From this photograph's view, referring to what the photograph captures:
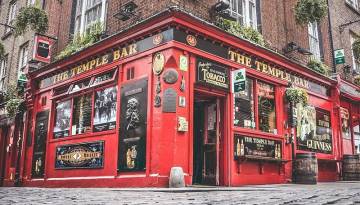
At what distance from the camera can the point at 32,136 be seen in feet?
43.2

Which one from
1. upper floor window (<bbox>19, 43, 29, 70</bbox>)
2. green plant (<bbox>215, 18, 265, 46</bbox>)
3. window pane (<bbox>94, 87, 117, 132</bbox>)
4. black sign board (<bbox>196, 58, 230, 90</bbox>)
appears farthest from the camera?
upper floor window (<bbox>19, 43, 29, 70</bbox>)

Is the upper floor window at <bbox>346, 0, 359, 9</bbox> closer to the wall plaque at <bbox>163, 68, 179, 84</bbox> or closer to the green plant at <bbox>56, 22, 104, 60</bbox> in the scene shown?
the green plant at <bbox>56, 22, 104, 60</bbox>

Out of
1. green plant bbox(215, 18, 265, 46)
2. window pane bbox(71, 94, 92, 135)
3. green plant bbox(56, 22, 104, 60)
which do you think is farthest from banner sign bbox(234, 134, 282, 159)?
green plant bbox(56, 22, 104, 60)

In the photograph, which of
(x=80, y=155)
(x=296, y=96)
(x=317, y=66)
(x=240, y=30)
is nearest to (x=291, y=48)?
(x=317, y=66)

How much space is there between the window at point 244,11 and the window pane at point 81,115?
4.96 m

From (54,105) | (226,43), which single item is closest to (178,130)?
(226,43)

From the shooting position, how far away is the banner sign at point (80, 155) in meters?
10.1

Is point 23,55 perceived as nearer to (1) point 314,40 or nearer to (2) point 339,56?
(1) point 314,40

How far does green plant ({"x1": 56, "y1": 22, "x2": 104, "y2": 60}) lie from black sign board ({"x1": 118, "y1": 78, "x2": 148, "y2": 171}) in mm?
2453

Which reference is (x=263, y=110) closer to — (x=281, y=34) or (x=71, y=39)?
(x=281, y=34)

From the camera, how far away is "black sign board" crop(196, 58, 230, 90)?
930 centimetres

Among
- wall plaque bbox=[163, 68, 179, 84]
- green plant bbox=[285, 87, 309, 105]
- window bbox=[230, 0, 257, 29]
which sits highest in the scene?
window bbox=[230, 0, 257, 29]

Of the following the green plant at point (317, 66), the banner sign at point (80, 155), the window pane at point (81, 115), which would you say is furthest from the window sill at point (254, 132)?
the window pane at point (81, 115)

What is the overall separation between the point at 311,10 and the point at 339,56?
12.7ft
